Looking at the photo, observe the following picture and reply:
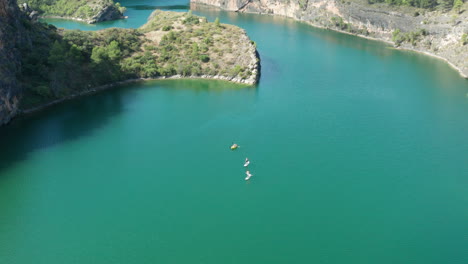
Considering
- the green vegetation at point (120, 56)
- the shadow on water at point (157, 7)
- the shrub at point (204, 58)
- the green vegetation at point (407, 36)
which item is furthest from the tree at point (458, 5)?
the shadow on water at point (157, 7)

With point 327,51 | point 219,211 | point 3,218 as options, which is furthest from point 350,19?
point 3,218

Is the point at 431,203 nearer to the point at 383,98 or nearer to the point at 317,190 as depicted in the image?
the point at 317,190

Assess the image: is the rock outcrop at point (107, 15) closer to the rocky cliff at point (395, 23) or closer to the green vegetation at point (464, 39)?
the rocky cliff at point (395, 23)

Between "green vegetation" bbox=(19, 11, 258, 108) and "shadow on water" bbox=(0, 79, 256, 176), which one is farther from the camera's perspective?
"green vegetation" bbox=(19, 11, 258, 108)

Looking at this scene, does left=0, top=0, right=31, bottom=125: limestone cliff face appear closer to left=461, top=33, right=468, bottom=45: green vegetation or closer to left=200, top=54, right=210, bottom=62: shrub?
left=200, top=54, right=210, bottom=62: shrub

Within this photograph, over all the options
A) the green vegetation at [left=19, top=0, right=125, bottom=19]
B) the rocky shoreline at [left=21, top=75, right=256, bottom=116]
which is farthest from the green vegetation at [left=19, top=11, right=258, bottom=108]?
the green vegetation at [left=19, top=0, right=125, bottom=19]

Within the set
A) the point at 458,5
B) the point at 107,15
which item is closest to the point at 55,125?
the point at 107,15
